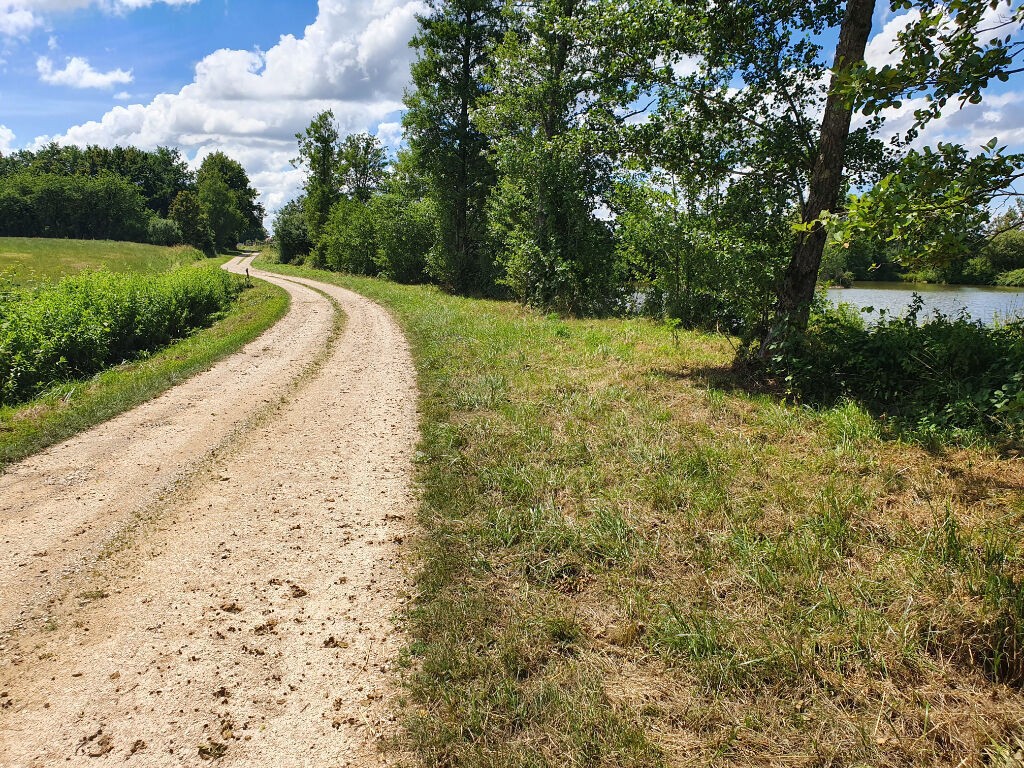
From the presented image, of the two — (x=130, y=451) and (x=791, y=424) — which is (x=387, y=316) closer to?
(x=130, y=451)

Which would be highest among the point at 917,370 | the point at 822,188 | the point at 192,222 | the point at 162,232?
the point at 192,222

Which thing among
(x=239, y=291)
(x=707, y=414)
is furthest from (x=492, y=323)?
(x=239, y=291)

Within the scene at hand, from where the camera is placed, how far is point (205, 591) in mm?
4195

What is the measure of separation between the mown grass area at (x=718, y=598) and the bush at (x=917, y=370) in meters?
0.65

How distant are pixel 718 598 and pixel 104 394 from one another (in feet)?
34.2

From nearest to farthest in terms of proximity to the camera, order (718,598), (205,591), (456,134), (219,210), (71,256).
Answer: (718,598) < (205,591) < (456,134) < (71,256) < (219,210)

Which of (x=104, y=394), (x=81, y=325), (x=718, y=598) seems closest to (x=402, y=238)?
(x=81, y=325)

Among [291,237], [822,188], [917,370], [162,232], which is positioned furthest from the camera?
[162,232]

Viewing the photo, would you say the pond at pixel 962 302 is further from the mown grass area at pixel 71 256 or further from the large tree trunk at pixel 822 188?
the mown grass area at pixel 71 256

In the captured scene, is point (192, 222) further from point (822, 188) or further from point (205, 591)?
point (205, 591)

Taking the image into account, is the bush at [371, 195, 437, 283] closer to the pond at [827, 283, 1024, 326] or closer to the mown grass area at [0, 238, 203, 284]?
the mown grass area at [0, 238, 203, 284]

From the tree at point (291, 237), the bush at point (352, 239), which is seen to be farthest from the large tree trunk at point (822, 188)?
the tree at point (291, 237)

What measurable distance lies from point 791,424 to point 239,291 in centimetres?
2894

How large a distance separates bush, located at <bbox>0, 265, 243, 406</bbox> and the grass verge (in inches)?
21.6
